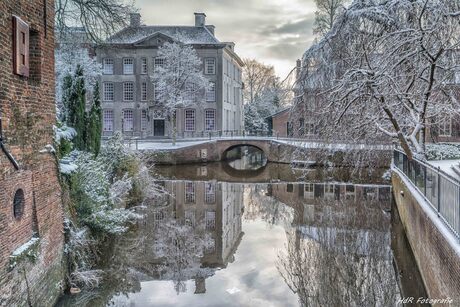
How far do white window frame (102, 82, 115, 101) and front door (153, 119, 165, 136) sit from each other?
4.80m

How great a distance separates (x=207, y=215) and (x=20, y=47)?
33.5 feet

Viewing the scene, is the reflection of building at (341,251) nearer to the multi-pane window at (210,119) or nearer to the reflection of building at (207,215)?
the reflection of building at (207,215)

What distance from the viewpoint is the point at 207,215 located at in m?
15.8

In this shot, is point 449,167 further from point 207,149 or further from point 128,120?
point 128,120

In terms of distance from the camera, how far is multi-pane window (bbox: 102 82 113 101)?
4350cm

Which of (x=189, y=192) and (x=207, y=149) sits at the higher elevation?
(x=207, y=149)

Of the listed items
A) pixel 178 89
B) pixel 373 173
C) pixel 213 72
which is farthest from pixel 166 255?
pixel 213 72

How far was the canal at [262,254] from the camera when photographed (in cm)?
842

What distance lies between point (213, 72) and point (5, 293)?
127 feet

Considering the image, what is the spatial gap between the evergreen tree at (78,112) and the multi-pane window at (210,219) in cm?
457

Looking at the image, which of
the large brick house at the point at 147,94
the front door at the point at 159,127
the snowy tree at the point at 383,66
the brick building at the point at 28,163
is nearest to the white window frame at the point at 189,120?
the large brick house at the point at 147,94

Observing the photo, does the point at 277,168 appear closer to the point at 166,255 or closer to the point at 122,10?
the point at 122,10

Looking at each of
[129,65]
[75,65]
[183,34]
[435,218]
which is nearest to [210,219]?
[435,218]

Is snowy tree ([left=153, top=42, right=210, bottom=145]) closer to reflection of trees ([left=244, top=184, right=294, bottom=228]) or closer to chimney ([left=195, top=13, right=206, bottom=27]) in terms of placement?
chimney ([left=195, top=13, right=206, bottom=27])
